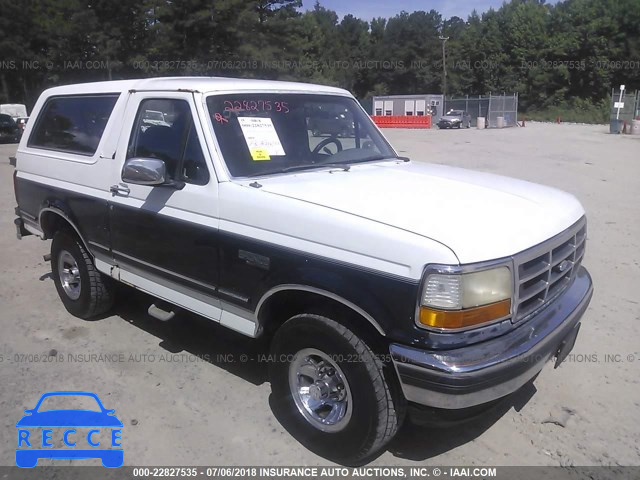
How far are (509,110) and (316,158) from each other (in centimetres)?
4190

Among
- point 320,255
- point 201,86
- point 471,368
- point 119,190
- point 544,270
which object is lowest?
point 471,368

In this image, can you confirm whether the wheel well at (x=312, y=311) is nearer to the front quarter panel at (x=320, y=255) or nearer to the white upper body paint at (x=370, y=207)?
the front quarter panel at (x=320, y=255)

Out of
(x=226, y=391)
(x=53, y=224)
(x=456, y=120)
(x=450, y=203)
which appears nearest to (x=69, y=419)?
(x=226, y=391)

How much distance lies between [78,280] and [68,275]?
165mm

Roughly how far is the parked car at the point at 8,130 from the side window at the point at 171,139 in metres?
26.2

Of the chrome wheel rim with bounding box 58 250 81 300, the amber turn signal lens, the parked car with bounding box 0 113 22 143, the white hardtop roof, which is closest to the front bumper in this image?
the amber turn signal lens

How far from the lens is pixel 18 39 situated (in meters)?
49.1

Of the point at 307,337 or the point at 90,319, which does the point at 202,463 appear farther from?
the point at 90,319

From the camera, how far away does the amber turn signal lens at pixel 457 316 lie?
2.62 m

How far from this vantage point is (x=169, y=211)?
3754mm

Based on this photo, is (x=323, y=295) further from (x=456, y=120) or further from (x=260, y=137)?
(x=456, y=120)

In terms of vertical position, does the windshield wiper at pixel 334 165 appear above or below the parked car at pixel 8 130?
above

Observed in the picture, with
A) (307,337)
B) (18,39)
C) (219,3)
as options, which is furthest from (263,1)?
(307,337)

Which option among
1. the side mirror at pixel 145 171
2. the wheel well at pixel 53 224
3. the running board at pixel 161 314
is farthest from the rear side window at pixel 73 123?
the running board at pixel 161 314
